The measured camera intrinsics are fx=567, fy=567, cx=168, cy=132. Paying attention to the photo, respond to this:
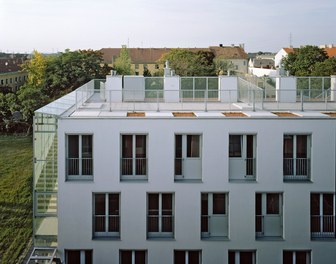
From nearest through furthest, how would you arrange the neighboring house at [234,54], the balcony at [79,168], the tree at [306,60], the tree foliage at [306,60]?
the balcony at [79,168], the tree foliage at [306,60], the tree at [306,60], the neighboring house at [234,54]

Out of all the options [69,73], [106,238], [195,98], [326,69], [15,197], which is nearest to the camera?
[106,238]

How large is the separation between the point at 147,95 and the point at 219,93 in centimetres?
279

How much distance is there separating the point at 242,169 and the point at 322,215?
104 inches

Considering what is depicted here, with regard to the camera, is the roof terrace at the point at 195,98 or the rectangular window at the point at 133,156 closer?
the rectangular window at the point at 133,156

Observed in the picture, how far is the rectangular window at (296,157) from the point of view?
16281 mm

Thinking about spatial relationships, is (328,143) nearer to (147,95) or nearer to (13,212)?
(147,95)

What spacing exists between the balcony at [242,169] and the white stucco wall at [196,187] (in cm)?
23

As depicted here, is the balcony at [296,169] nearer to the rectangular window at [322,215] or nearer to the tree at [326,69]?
the rectangular window at [322,215]

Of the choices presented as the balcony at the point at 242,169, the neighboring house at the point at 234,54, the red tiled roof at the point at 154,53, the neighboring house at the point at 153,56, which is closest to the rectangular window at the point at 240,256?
the balcony at the point at 242,169

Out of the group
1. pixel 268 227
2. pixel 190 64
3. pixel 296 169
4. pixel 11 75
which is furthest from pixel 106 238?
pixel 11 75

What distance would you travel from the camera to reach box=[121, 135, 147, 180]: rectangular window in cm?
1614

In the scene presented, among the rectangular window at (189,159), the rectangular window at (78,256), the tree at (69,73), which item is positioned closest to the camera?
the rectangular window at (78,256)

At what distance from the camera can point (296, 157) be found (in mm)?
16281

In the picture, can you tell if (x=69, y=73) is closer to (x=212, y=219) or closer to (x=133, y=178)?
(x=133, y=178)
